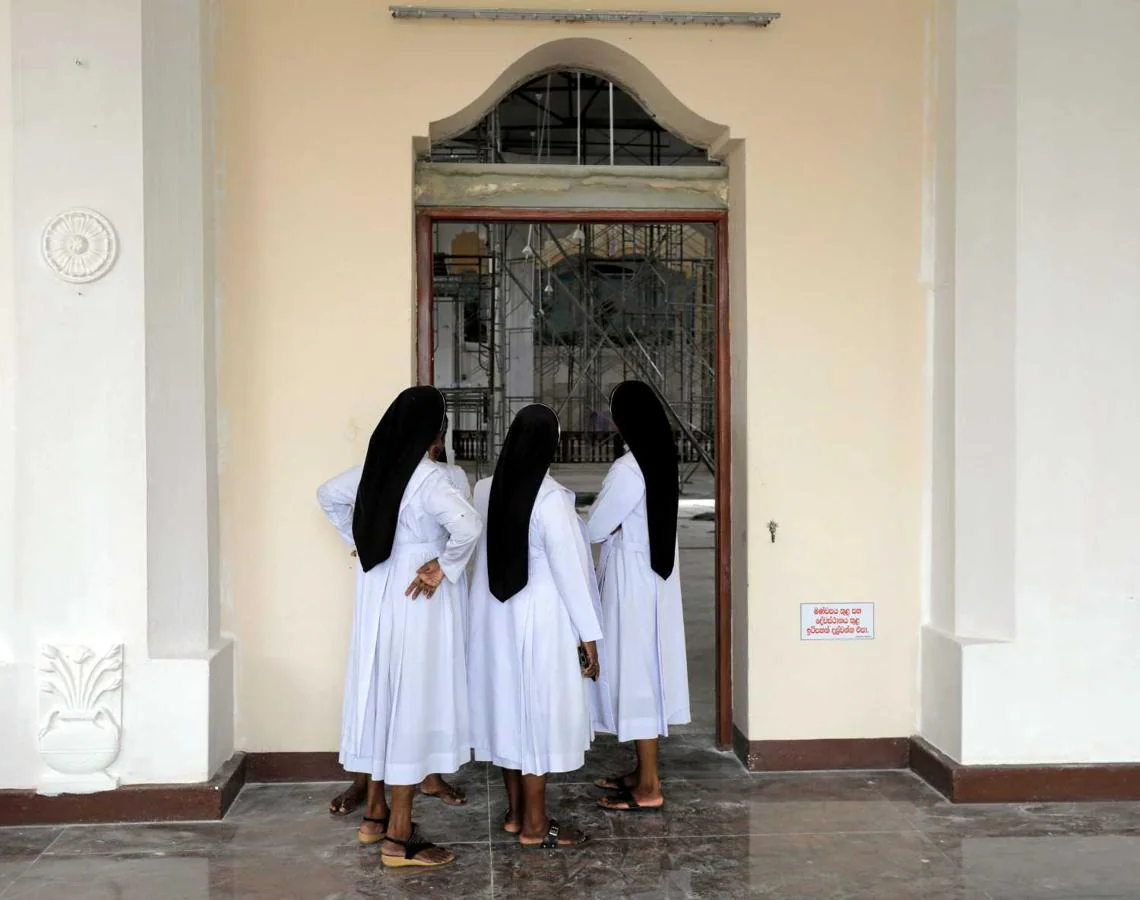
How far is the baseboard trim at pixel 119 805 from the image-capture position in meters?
4.06

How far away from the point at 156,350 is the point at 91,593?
3.05ft

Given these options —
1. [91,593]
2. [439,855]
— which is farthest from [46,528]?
[439,855]

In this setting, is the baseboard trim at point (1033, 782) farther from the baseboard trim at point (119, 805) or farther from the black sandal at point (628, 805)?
the baseboard trim at point (119, 805)

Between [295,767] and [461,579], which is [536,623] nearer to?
[461,579]

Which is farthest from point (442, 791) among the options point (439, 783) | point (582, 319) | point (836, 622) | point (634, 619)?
point (582, 319)

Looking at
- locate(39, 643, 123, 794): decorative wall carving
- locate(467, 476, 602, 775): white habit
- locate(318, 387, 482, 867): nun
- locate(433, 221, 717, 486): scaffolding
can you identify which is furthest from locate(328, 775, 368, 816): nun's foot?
locate(433, 221, 717, 486): scaffolding

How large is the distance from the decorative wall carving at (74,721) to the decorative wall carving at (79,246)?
1.36 metres

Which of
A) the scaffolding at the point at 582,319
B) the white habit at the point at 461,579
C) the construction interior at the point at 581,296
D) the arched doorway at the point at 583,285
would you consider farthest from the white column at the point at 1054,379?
the construction interior at the point at 581,296

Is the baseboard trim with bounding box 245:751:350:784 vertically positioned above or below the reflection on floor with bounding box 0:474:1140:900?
above

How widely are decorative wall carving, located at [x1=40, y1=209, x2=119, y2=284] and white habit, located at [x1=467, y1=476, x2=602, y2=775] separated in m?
1.81

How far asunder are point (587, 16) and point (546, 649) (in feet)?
8.51

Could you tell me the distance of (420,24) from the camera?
182 inches

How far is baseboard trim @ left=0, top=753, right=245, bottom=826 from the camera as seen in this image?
4059 millimetres

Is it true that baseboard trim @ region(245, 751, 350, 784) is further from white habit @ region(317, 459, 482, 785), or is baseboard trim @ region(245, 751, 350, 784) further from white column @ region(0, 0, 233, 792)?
white habit @ region(317, 459, 482, 785)
